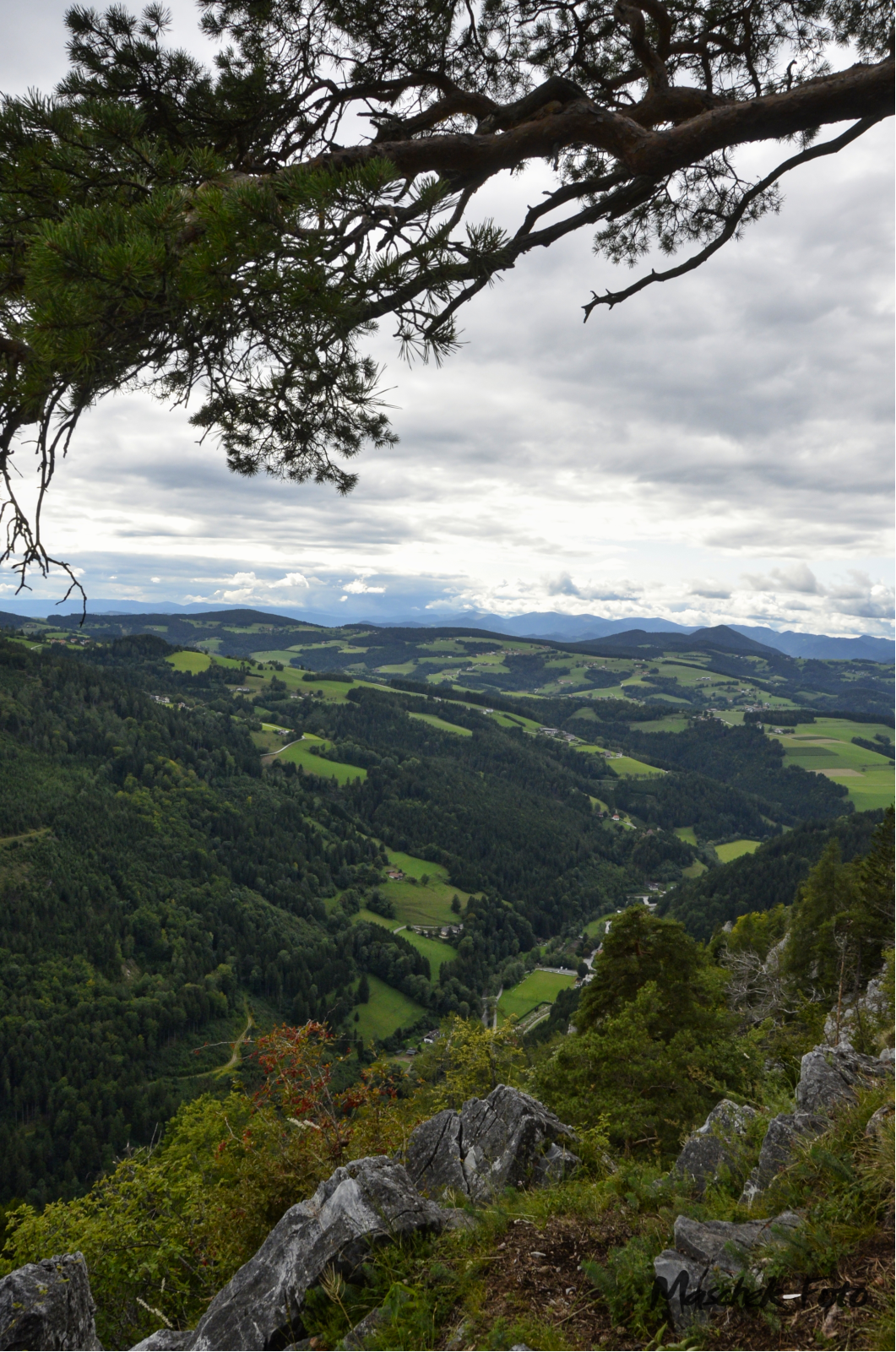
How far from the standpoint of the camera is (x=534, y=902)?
16525 centimetres

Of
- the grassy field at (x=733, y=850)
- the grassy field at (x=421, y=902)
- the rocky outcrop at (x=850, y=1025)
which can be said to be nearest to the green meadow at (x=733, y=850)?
the grassy field at (x=733, y=850)

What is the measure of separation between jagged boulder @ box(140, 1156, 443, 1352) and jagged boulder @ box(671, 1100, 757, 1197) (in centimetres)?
243

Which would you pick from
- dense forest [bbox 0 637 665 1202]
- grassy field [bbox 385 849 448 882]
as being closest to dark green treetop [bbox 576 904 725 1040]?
dense forest [bbox 0 637 665 1202]

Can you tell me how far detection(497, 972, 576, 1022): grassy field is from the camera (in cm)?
10300

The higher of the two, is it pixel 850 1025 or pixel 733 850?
pixel 850 1025

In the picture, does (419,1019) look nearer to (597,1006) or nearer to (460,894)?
(460,894)

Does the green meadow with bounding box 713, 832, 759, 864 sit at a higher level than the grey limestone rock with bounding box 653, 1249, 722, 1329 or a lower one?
lower

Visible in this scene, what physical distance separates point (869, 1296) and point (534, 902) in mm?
173005

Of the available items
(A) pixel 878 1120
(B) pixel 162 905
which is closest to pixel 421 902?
(B) pixel 162 905

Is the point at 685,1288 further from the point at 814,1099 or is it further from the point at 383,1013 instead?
the point at 383,1013

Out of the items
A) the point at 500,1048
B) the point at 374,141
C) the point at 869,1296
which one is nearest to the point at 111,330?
the point at 374,141

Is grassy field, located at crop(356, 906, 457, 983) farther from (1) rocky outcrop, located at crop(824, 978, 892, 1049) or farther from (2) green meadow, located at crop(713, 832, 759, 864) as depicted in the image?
(1) rocky outcrop, located at crop(824, 978, 892, 1049)

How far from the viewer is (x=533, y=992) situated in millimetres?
111500

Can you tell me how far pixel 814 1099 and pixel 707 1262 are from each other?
2757mm
